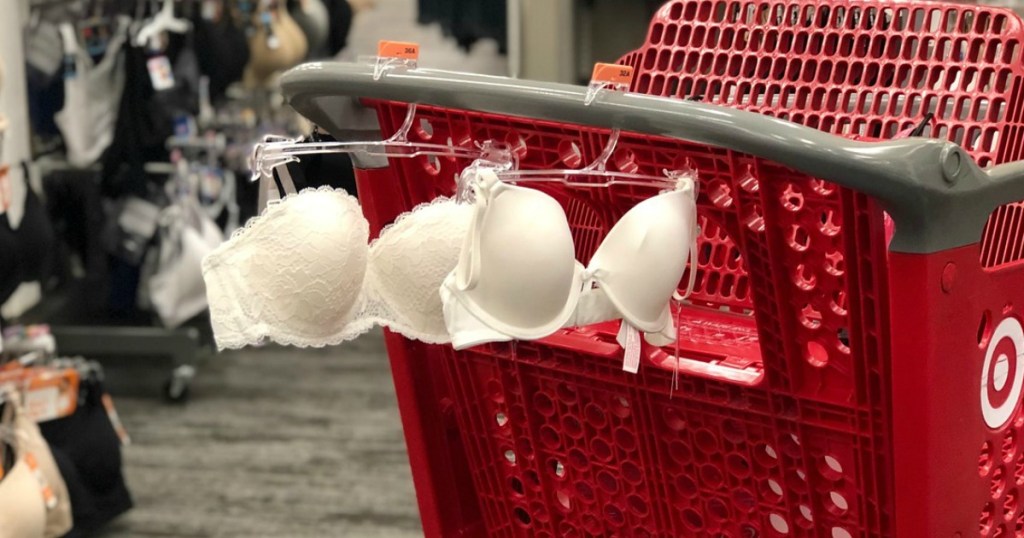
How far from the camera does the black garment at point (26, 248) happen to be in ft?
9.47

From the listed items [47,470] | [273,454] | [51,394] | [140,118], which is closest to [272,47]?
[140,118]

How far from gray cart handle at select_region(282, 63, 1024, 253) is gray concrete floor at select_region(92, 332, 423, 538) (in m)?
2.09

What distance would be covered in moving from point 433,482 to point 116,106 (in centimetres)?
312

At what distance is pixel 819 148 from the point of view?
0.93 metres

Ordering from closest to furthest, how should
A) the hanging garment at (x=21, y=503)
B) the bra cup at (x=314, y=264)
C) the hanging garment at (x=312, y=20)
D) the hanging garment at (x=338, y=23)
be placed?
1. the bra cup at (x=314, y=264)
2. the hanging garment at (x=21, y=503)
3. the hanging garment at (x=312, y=20)
4. the hanging garment at (x=338, y=23)

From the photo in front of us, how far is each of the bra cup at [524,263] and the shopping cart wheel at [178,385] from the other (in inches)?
124

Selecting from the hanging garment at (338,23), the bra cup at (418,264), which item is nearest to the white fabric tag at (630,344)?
the bra cup at (418,264)

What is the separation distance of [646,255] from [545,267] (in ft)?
0.30

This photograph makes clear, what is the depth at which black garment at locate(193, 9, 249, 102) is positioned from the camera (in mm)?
4320

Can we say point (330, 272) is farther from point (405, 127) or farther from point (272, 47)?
point (272, 47)

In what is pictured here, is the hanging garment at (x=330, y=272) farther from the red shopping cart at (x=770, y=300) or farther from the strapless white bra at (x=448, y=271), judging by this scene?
the red shopping cart at (x=770, y=300)

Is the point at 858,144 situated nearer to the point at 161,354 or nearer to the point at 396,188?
the point at 396,188

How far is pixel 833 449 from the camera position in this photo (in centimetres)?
112

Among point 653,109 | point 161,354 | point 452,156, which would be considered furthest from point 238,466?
point 653,109
